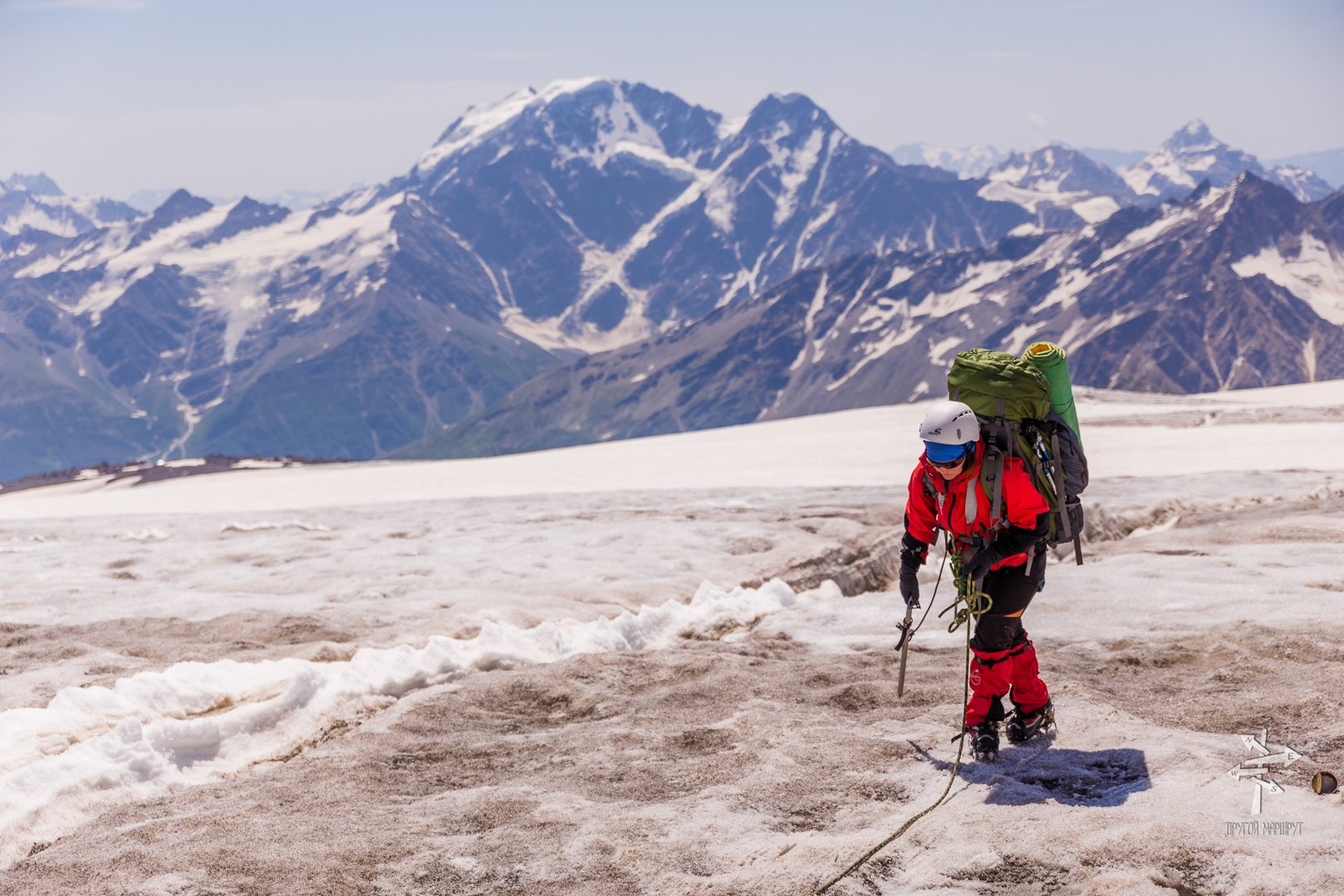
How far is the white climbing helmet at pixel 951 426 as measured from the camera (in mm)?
8406

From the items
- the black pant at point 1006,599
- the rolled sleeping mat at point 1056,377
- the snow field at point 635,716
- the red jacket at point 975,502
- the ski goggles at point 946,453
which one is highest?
the rolled sleeping mat at point 1056,377

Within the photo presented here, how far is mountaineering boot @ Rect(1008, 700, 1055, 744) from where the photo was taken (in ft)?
29.4

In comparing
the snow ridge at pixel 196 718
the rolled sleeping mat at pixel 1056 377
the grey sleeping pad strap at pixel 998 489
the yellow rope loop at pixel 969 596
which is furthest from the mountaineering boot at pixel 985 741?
the snow ridge at pixel 196 718

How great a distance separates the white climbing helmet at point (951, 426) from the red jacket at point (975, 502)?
26 centimetres

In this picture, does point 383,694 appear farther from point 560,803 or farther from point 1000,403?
point 1000,403

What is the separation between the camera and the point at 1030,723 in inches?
355

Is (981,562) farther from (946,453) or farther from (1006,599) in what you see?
(946,453)

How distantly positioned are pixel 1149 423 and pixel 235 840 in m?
51.3

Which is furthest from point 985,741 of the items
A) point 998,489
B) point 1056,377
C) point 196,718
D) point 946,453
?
point 196,718

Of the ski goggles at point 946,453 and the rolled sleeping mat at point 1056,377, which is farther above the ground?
the rolled sleeping mat at point 1056,377

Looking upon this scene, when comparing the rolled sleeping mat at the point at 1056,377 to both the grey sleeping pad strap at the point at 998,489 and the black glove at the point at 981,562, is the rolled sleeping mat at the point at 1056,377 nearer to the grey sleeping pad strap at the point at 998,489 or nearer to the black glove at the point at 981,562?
the grey sleeping pad strap at the point at 998,489

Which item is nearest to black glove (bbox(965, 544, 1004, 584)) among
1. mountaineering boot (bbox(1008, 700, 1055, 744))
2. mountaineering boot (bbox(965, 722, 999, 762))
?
mountaineering boot (bbox(965, 722, 999, 762))

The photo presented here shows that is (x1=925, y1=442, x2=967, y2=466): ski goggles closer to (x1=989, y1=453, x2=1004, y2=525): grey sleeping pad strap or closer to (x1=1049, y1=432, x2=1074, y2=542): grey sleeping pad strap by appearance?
(x1=989, y1=453, x2=1004, y2=525): grey sleeping pad strap

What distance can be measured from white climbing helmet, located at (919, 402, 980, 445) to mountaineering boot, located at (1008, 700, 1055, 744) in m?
2.53
